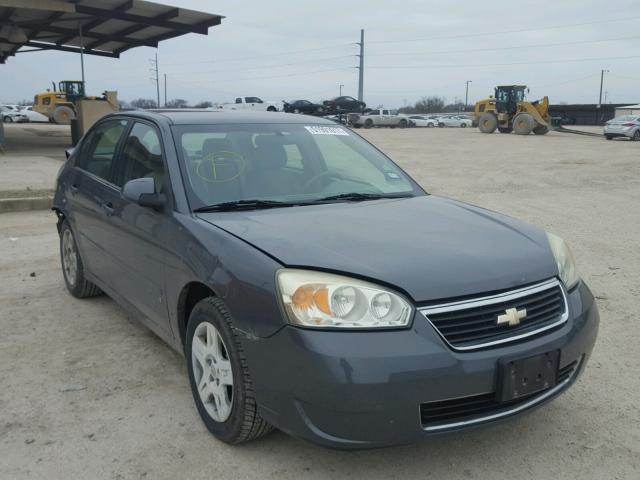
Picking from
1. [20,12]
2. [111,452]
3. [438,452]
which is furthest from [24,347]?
[20,12]

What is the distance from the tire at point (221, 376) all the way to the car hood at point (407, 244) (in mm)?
394

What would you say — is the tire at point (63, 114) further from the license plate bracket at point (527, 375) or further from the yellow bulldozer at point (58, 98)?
the license plate bracket at point (527, 375)

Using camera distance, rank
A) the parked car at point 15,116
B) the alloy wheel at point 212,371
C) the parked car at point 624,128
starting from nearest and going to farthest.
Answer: the alloy wheel at point 212,371 → the parked car at point 624,128 → the parked car at point 15,116

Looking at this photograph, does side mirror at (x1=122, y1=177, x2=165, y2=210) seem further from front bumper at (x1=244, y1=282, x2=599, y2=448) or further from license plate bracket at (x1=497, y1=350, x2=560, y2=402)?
license plate bracket at (x1=497, y1=350, x2=560, y2=402)

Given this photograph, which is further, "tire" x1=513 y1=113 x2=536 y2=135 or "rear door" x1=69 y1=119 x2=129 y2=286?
"tire" x1=513 y1=113 x2=536 y2=135

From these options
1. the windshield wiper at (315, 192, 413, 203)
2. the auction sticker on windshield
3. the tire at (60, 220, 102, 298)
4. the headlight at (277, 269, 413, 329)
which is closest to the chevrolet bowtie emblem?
the headlight at (277, 269, 413, 329)

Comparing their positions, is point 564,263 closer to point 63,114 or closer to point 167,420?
point 167,420

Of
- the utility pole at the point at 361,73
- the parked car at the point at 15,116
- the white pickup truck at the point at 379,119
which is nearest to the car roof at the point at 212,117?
the white pickup truck at the point at 379,119

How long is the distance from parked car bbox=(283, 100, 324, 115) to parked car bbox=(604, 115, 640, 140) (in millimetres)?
18598

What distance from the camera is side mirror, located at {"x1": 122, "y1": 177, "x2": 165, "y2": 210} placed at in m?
3.34

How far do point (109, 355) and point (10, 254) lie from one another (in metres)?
3.36

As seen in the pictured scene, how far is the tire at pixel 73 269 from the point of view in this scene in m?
4.99

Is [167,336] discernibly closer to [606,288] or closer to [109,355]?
[109,355]

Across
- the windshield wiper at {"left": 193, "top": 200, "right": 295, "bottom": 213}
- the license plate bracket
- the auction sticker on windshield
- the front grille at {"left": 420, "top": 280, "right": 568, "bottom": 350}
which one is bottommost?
the license plate bracket
